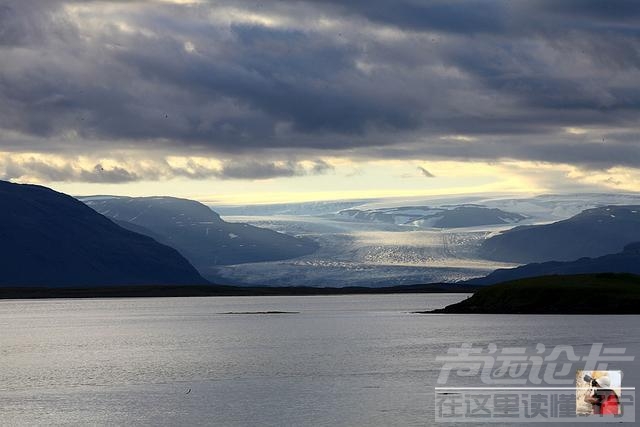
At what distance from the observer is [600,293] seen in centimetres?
17725

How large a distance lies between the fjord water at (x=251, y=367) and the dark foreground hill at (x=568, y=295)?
9.51 feet

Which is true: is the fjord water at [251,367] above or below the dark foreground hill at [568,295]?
below

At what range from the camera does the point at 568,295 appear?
18025 cm

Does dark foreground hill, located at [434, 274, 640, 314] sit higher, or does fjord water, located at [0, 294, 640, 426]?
dark foreground hill, located at [434, 274, 640, 314]

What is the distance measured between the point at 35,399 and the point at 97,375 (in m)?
17.1

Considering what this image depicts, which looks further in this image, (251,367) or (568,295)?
(568,295)

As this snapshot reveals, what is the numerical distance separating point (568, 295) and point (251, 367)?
3600 inches

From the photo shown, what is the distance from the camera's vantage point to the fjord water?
69625 mm

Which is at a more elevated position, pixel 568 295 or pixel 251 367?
pixel 568 295

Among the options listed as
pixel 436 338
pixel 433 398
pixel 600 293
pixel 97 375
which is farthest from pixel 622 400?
pixel 600 293

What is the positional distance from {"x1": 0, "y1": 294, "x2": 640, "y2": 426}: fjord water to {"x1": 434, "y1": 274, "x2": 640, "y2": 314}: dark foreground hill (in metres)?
2.90

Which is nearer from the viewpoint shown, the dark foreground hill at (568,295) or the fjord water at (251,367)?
the fjord water at (251,367)

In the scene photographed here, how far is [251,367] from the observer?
99375mm

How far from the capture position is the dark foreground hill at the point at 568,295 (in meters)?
175
